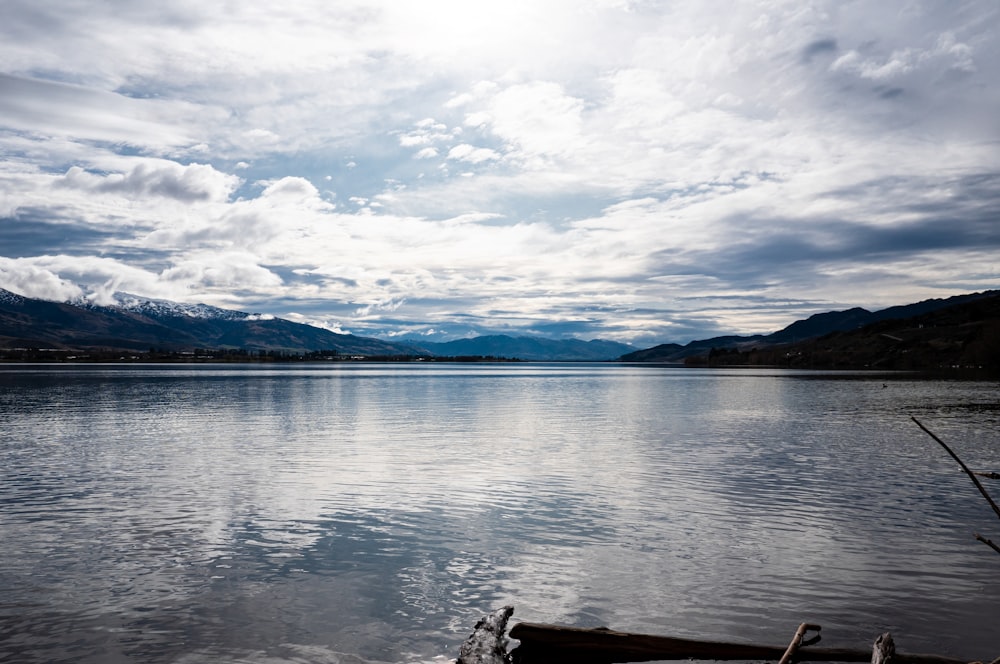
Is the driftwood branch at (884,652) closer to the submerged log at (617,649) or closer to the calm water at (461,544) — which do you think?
the submerged log at (617,649)

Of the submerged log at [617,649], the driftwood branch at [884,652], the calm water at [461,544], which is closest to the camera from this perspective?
the driftwood branch at [884,652]

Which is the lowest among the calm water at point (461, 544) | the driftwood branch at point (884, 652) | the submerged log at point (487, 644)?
the calm water at point (461, 544)

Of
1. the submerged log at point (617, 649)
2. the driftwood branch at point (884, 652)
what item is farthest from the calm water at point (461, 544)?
the driftwood branch at point (884, 652)

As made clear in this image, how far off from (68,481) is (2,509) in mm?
5742

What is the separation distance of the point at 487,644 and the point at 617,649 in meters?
2.21

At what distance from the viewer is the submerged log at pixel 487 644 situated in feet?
37.3

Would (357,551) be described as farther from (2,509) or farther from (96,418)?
(96,418)

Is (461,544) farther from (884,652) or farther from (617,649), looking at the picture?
(884,652)

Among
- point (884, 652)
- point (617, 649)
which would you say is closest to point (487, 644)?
point (617, 649)

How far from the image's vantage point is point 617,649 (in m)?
11.1

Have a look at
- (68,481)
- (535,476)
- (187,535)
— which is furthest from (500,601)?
(68,481)

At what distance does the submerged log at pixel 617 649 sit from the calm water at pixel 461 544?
2.40 m

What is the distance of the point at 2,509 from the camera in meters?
24.2

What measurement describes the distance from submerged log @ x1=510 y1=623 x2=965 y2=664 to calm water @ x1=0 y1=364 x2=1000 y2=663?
2.40 meters
